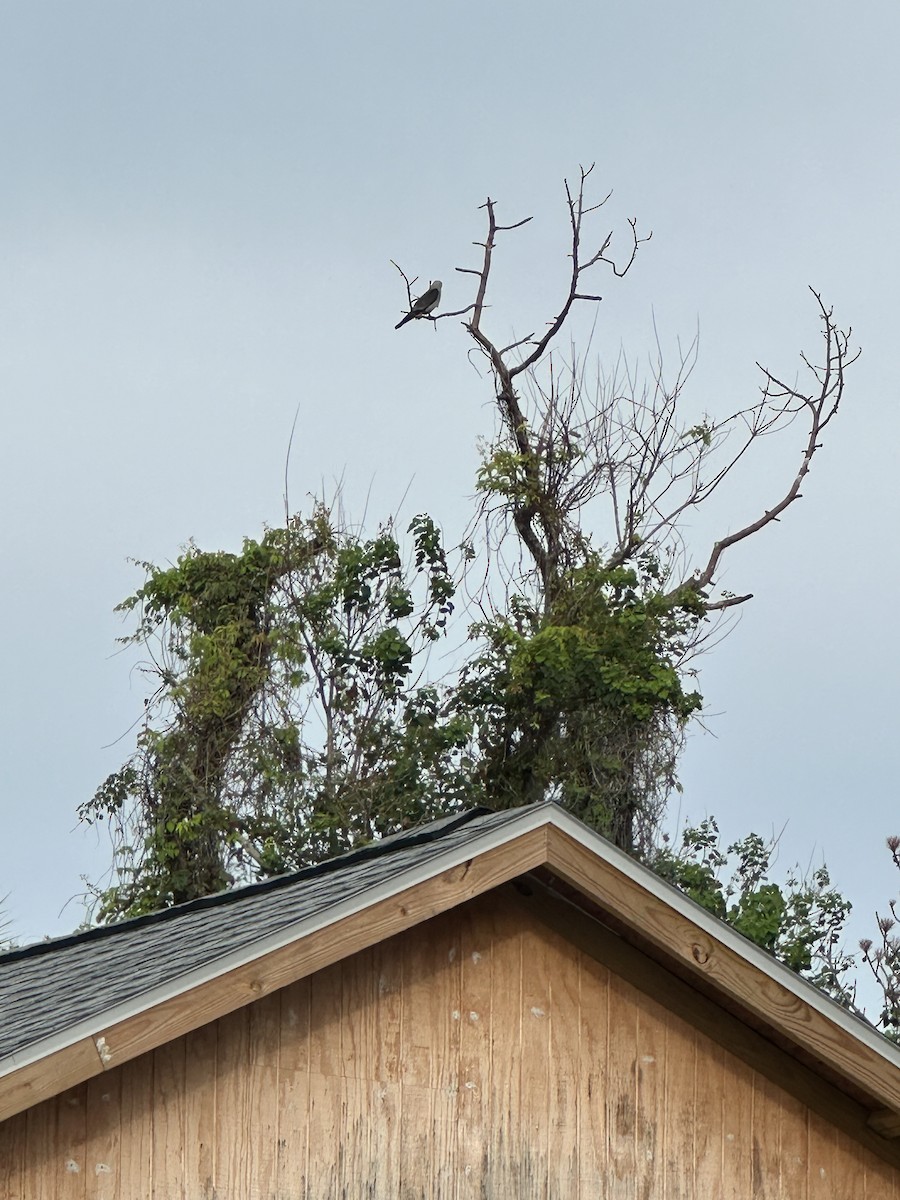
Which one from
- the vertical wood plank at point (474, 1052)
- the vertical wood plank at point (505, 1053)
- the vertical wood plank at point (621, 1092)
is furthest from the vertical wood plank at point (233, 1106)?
the vertical wood plank at point (621, 1092)


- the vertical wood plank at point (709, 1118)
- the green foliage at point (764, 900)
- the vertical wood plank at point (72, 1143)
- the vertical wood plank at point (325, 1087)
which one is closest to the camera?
the vertical wood plank at point (72, 1143)

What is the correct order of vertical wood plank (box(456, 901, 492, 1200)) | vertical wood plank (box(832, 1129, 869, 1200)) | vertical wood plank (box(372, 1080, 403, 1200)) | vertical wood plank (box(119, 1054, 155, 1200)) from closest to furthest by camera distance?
vertical wood plank (box(119, 1054, 155, 1200)), vertical wood plank (box(372, 1080, 403, 1200)), vertical wood plank (box(456, 901, 492, 1200)), vertical wood plank (box(832, 1129, 869, 1200))

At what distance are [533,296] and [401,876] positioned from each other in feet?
81.9

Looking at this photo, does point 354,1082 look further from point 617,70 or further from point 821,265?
point 617,70

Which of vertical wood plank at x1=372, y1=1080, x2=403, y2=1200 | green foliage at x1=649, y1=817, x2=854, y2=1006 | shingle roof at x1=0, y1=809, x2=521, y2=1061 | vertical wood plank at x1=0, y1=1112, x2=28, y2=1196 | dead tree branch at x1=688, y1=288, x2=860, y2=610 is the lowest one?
vertical wood plank at x1=0, y1=1112, x2=28, y2=1196

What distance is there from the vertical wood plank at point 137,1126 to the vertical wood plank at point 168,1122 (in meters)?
0.02

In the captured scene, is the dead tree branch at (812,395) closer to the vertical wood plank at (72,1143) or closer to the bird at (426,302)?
the bird at (426,302)

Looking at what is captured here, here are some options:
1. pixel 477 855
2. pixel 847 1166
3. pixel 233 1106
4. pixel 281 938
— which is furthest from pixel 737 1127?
pixel 281 938

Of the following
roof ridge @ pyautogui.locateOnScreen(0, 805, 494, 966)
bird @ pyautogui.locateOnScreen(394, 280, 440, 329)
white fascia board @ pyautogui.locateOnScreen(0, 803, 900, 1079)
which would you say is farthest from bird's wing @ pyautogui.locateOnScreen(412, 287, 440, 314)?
white fascia board @ pyautogui.locateOnScreen(0, 803, 900, 1079)

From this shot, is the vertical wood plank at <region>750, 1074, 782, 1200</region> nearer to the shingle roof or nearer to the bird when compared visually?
the shingle roof

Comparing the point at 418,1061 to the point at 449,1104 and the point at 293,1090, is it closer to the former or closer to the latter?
the point at 449,1104

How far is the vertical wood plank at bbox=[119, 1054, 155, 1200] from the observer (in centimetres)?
731

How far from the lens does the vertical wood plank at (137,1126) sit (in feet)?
24.0

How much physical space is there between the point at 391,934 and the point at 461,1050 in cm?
71
